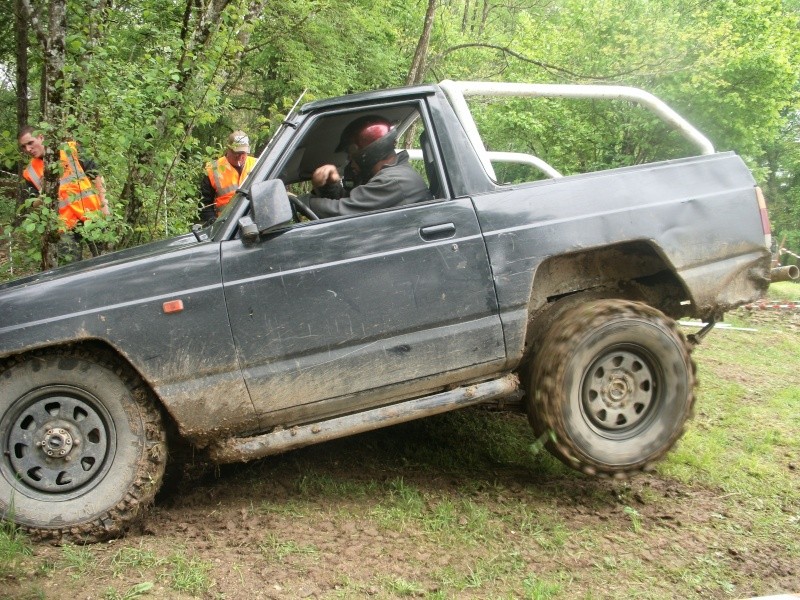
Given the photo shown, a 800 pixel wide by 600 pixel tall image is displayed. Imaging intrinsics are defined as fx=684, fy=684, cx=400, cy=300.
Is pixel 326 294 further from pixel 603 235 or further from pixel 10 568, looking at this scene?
pixel 10 568

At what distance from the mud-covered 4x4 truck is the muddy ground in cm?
31

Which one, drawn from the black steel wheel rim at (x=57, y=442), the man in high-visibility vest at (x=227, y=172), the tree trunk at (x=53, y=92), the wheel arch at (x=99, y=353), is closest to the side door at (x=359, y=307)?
the wheel arch at (x=99, y=353)

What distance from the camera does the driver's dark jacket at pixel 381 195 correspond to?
11.7ft

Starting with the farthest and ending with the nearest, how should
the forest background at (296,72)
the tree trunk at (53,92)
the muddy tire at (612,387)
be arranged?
the forest background at (296,72) < the tree trunk at (53,92) < the muddy tire at (612,387)

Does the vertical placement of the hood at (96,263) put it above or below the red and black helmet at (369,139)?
below

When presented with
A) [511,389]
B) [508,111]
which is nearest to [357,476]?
[511,389]

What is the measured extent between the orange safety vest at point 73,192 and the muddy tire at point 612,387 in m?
3.32

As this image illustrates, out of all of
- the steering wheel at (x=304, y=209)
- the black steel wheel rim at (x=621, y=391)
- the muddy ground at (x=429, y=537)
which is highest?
the steering wheel at (x=304, y=209)

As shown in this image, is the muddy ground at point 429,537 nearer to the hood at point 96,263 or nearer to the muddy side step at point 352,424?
the muddy side step at point 352,424

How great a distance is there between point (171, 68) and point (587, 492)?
161 inches

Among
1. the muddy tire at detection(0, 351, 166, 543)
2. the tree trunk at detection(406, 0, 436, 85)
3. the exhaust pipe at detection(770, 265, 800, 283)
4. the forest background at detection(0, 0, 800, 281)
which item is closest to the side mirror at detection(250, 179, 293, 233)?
the muddy tire at detection(0, 351, 166, 543)

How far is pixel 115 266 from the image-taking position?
10.7ft

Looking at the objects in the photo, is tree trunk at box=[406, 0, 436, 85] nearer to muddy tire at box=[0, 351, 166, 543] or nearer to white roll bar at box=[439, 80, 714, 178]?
white roll bar at box=[439, 80, 714, 178]

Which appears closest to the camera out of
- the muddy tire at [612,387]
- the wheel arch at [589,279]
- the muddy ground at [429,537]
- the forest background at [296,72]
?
the muddy ground at [429,537]
